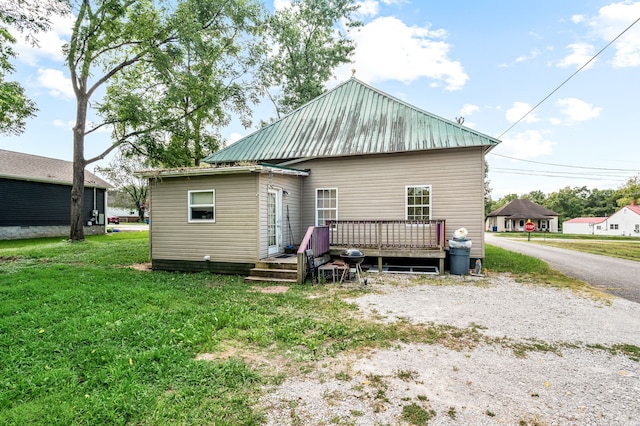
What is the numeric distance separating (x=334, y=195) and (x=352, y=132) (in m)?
2.54

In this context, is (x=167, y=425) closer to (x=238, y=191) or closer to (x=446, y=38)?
(x=238, y=191)

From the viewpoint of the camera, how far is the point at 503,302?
256 inches

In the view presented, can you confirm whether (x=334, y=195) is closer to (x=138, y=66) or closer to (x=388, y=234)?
(x=388, y=234)

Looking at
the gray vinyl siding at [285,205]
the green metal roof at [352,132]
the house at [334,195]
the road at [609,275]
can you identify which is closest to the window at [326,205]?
the house at [334,195]

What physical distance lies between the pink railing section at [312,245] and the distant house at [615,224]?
171 feet

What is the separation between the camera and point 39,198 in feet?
64.6

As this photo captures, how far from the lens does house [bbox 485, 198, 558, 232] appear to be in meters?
46.4

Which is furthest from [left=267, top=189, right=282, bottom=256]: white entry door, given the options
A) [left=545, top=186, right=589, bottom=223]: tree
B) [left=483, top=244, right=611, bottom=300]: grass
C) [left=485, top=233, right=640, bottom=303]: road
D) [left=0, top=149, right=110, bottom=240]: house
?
[left=545, top=186, right=589, bottom=223]: tree

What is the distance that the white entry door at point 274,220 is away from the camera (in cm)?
968

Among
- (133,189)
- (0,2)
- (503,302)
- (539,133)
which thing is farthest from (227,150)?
(133,189)

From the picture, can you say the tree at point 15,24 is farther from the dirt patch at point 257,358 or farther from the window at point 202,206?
the dirt patch at point 257,358

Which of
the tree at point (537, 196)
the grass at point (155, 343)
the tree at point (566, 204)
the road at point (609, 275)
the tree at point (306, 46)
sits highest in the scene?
the tree at point (306, 46)

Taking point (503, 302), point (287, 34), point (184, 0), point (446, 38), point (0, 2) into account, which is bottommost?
point (503, 302)

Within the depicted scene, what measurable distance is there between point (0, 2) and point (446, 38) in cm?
1735
